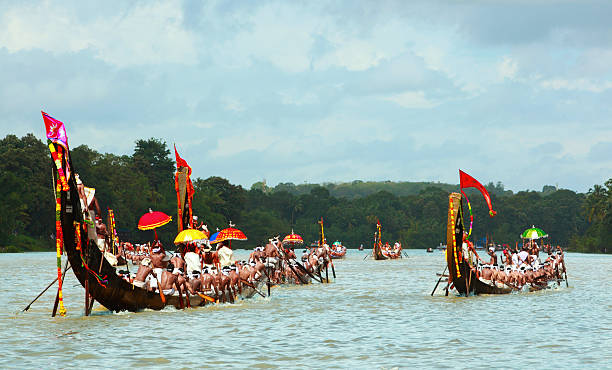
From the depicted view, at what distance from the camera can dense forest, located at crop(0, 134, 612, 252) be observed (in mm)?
99875

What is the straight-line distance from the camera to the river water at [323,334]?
57.1 ft

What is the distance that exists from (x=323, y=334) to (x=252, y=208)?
138m

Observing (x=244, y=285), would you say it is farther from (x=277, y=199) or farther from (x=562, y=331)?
(x=277, y=199)

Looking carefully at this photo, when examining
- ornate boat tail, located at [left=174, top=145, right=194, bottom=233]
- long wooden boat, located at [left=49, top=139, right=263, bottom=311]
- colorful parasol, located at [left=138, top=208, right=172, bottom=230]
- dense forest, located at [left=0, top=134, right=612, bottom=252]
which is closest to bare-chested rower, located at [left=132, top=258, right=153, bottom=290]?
long wooden boat, located at [left=49, top=139, right=263, bottom=311]

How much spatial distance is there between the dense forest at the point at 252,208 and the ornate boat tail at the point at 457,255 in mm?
39116

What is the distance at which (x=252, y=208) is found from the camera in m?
159

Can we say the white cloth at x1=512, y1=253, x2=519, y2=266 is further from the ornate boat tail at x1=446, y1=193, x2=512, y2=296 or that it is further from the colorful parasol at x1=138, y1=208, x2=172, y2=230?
the colorful parasol at x1=138, y1=208, x2=172, y2=230

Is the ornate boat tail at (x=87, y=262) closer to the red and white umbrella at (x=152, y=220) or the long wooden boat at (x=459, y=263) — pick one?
the red and white umbrella at (x=152, y=220)

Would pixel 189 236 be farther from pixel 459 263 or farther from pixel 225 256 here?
pixel 459 263

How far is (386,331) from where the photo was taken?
2234 centimetres

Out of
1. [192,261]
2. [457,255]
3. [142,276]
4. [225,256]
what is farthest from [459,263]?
[142,276]

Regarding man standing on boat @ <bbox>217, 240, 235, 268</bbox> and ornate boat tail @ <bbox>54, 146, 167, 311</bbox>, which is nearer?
ornate boat tail @ <bbox>54, 146, 167, 311</bbox>

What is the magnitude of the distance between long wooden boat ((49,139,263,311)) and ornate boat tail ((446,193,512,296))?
1067cm

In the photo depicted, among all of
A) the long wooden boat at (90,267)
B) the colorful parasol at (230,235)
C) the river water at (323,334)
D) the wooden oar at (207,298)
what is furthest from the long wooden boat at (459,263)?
the long wooden boat at (90,267)
